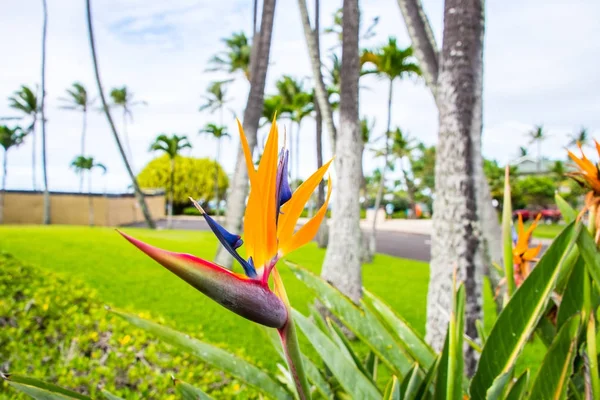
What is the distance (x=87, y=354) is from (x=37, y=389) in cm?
282

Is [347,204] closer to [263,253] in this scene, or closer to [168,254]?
[263,253]

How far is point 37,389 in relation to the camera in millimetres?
820

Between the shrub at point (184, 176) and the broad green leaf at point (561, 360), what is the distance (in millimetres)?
40083

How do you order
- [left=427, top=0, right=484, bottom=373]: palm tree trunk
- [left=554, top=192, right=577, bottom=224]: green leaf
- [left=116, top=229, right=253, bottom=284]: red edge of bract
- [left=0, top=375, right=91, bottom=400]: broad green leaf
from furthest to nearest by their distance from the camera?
[left=427, top=0, right=484, bottom=373]: palm tree trunk < [left=554, top=192, right=577, bottom=224]: green leaf < [left=0, top=375, right=91, bottom=400]: broad green leaf < [left=116, top=229, right=253, bottom=284]: red edge of bract

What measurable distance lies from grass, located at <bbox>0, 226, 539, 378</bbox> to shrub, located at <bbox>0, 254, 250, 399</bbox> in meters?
0.52

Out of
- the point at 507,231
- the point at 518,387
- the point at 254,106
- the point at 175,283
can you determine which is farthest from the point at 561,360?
the point at 175,283

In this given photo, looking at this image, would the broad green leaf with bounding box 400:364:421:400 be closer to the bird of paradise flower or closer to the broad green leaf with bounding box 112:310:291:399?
the broad green leaf with bounding box 112:310:291:399

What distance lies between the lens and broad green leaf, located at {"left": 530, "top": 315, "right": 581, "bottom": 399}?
1.02 meters

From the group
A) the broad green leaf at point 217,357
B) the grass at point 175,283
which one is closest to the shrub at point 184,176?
the grass at point 175,283

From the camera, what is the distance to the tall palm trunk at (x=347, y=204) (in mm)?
5484

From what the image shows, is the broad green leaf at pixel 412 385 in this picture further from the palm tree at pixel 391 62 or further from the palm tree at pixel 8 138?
the palm tree at pixel 8 138

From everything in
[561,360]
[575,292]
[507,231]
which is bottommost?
[561,360]

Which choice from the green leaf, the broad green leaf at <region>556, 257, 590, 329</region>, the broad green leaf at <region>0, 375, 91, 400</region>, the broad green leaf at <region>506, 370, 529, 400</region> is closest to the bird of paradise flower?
the broad green leaf at <region>0, 375, 91, 400</region>

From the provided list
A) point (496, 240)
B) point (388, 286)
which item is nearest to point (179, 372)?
point (496, 240)
